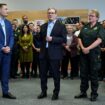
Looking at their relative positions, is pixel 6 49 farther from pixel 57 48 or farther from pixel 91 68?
pixel 91 68

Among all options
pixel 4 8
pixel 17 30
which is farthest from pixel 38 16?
pixel 4 8

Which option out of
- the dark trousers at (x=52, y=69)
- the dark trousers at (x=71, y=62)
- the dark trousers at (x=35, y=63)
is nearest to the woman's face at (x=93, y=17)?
the dark trousers at (x=52, y=69)

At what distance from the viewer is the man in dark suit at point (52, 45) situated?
16.3 ft

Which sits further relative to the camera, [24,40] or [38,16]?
[38,16]

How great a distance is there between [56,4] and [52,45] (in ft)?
17.3

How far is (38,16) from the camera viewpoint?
32.4 feet

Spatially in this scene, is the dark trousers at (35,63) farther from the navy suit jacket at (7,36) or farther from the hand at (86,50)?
the hand at (86,50)

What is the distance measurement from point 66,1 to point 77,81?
3739 millimetres

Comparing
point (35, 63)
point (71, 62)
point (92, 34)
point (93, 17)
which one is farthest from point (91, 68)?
point (35, 63)

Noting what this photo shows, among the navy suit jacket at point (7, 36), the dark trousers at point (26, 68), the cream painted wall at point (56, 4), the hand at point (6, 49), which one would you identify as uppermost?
the cream painted wall at point (56, 4)

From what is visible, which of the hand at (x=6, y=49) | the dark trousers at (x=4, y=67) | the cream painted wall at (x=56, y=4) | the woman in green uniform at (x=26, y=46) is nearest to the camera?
the hand at (x=6, y=49)

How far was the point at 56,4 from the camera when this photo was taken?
397 inches

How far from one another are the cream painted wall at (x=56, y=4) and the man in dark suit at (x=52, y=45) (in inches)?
196

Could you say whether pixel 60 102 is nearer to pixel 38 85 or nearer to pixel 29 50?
pixel 38 85
